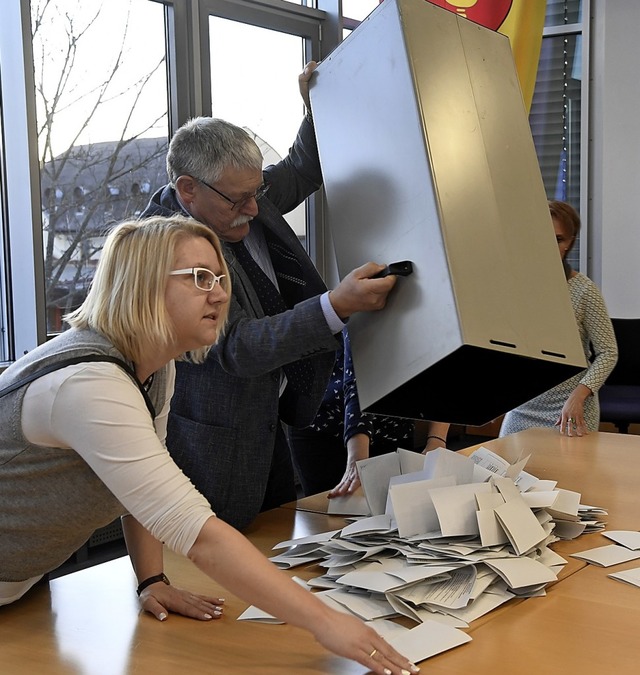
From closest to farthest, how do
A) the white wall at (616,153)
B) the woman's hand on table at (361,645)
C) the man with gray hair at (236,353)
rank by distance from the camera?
1. the woman's hand on table at (361,645)
2. the man with gray hair at (236,353)
3. the white wall at (616,153)

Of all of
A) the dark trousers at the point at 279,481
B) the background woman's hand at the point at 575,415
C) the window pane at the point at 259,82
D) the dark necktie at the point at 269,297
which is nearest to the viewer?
the dark necktie at the point at 269,297

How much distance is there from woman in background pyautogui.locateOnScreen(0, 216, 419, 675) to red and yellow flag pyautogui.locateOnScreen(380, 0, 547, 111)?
4.00 meters

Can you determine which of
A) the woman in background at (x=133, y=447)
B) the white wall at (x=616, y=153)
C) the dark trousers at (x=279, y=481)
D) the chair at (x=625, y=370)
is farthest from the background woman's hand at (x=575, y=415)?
the white wall at (x=616, y=153)

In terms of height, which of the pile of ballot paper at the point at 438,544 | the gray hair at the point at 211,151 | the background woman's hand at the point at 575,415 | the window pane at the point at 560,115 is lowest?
the background woman's hand at the point at 575,415

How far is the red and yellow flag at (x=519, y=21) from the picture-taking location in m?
4.91

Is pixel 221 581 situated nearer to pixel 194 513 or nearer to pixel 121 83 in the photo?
pixel 194 513

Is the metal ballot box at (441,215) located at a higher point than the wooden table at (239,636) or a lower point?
higher

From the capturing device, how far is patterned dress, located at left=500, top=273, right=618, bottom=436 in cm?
299

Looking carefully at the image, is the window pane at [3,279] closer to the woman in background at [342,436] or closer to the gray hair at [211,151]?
the woman in background at [342,436]

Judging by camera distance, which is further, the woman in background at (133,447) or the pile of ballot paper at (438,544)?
the pile of ballot paper at (438,544)

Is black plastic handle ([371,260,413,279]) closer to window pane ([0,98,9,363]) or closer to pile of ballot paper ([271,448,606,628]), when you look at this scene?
pile of ballot paper ([271,448,606,628])

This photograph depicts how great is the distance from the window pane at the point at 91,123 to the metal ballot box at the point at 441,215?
7.26 ft

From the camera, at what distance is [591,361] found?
310cm

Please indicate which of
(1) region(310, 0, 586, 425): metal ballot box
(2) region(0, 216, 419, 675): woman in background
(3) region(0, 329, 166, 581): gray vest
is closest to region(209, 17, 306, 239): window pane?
(1) region(310, 0, 586, 425): metal ballot box
